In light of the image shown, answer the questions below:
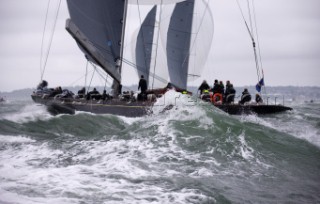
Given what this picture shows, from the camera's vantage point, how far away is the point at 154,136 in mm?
9578

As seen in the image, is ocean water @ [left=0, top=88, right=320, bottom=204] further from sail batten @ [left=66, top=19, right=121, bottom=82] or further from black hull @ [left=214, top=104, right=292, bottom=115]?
black hull @ [left=214, top=104, right=292, bottom=115]

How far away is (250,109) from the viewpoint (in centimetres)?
1766

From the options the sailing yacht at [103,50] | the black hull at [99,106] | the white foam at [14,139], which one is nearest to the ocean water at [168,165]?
the white foam at [14,139]

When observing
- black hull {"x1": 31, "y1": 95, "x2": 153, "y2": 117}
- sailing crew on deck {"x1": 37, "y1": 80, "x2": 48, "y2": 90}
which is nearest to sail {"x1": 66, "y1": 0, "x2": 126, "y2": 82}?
black hull {"x1": 31, "y1": 95, "x2": 153, "y2": 117}

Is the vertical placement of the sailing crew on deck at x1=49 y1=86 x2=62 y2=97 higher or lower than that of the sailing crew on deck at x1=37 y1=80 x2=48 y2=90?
lower

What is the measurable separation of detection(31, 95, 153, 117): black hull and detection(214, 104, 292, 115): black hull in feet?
12.2

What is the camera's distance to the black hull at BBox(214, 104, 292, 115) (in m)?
17.2

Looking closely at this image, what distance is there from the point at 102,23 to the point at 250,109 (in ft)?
29.0

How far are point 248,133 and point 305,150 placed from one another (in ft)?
5.02

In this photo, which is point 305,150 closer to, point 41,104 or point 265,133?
point 265,133

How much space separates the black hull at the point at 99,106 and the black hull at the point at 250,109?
3712 millimetres

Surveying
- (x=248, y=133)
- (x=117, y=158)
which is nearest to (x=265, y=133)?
(x=248, y=133)

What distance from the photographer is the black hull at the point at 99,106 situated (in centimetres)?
1606

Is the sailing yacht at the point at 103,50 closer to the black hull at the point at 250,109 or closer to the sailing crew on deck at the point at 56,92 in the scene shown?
the sailing crew on deck at the point at 56,92
